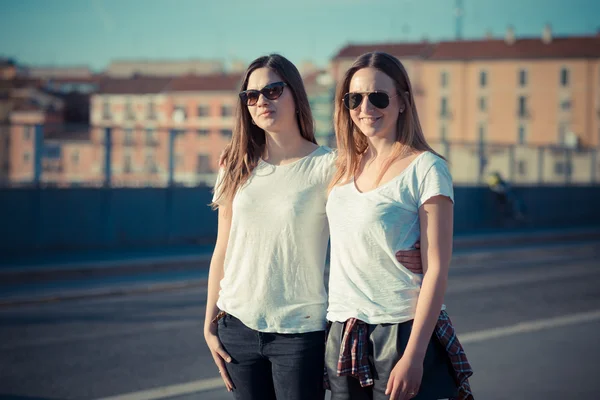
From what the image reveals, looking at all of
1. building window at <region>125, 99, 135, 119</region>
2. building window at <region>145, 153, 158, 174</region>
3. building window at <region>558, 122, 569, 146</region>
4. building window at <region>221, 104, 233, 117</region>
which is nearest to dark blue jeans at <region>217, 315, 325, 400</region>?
building window at <region>145, 153, 158, 174</region>

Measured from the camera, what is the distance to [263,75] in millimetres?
3133

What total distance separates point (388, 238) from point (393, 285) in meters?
0.16

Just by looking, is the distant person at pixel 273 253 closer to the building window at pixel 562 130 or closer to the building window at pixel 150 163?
the building window at pixel 150 163

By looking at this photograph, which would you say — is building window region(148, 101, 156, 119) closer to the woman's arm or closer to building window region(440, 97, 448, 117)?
building window region(440, 97, 448, 117)

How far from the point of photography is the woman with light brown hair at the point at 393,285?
269cm

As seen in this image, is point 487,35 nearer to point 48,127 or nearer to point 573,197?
point 573,197

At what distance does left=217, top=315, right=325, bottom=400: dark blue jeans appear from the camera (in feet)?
9.57

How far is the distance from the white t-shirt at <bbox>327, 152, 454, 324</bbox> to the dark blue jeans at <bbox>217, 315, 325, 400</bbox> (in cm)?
24

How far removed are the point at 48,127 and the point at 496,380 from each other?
10.6m

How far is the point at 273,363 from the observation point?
9.75 ft

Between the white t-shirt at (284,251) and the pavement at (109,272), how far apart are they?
25.8 ft

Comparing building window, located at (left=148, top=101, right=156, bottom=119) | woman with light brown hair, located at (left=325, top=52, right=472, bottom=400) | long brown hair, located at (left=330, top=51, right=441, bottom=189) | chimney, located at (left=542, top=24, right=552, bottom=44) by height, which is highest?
chimney, located at (left=542, top=24, right=552, bottom=44)

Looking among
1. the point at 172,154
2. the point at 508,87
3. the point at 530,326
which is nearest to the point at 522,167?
the point at 172,154

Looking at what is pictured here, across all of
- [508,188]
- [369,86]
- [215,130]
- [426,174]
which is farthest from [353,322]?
[508,188]
